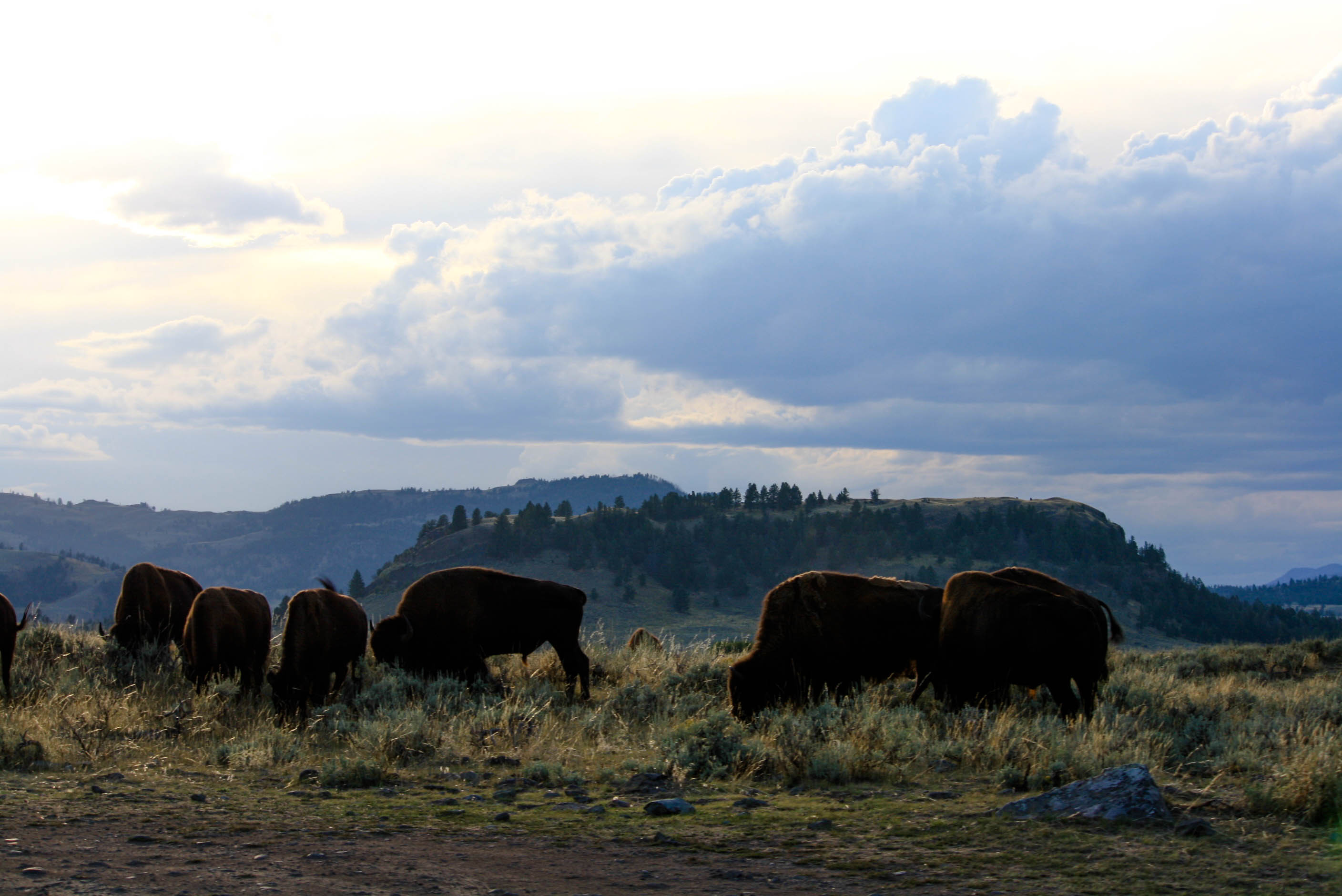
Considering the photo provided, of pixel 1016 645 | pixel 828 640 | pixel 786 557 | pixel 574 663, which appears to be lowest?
pixel 786 557

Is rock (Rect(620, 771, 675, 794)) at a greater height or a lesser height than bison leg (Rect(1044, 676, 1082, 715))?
lesser

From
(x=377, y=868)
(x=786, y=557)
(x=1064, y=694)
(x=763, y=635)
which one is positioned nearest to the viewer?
(x=377, y=868)

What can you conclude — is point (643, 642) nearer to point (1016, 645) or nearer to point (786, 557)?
point (1016, 645)

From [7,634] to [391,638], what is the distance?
489 centimetres

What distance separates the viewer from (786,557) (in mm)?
118062

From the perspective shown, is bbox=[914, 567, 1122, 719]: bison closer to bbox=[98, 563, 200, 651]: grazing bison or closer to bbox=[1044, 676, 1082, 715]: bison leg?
bbox=[1044, 676, 1082, 715]: bison leg

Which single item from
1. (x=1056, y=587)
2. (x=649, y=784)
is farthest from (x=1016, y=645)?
(x=649, y=784)

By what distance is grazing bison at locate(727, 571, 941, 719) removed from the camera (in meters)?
11.8

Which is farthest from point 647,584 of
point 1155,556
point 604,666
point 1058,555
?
point 604,666

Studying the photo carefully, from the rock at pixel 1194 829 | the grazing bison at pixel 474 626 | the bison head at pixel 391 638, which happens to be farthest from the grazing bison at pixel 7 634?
the rock at pixel 1194 829

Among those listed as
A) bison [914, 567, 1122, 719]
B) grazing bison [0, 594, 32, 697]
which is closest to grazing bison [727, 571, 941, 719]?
bison [914, 567, 1122, 719]

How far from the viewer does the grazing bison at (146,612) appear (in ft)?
51.6

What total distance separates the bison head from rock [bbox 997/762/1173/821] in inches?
399

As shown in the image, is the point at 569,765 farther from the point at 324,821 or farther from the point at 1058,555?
the point at 1058,555
